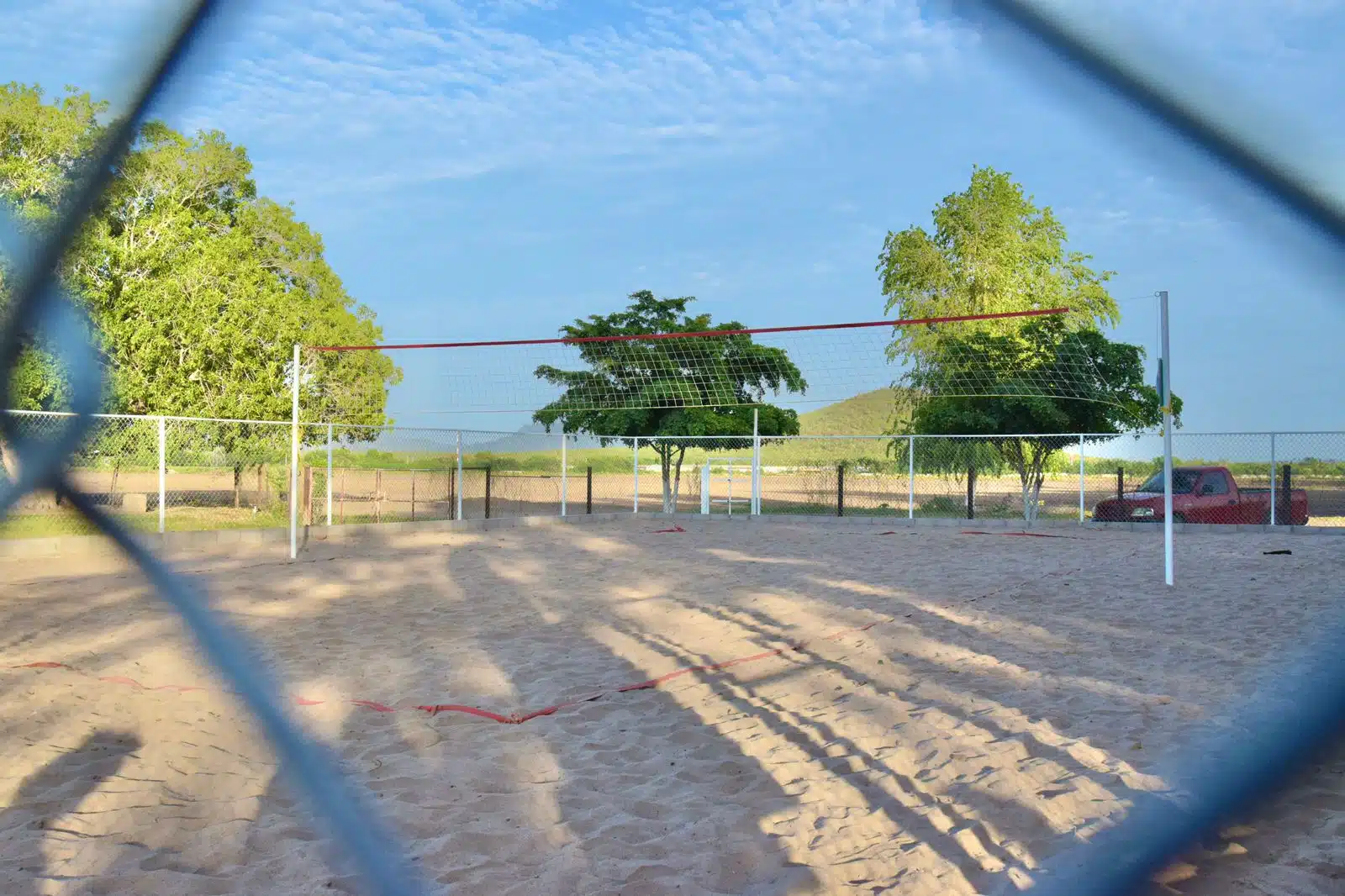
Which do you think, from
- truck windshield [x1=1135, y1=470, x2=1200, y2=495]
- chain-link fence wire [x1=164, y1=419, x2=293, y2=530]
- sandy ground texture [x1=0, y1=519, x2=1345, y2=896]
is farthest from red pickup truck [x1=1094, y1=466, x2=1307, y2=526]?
chain-link fence wire [x1=164, y1=419, x2=293, y2=530]

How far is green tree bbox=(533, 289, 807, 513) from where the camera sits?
19078mm

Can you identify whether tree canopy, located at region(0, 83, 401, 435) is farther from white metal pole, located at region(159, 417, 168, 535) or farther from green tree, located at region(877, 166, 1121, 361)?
green tree, located at region(877, 166, 1121, 361)

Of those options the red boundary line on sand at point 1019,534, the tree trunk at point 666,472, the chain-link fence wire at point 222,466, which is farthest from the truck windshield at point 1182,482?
the chain-link fence wire at point 222,466

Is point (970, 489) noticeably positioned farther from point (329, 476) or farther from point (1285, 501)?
point (329, 476)

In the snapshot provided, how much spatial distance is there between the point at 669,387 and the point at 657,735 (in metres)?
15.4

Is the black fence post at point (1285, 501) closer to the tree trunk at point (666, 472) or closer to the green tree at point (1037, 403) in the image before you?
the green tree at point (1037, 403)

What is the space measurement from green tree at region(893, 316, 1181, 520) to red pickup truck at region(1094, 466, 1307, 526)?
194cm

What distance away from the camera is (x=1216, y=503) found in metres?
15.0

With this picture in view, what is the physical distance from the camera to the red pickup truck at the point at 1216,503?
14945 millimetres

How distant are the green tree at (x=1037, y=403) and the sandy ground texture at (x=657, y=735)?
10.1 m

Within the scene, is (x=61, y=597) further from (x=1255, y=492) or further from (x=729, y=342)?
(x=1255, y=492)

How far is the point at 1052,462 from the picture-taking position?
19.8m

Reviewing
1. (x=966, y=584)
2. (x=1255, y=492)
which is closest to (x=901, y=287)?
(x=1255, y=492)

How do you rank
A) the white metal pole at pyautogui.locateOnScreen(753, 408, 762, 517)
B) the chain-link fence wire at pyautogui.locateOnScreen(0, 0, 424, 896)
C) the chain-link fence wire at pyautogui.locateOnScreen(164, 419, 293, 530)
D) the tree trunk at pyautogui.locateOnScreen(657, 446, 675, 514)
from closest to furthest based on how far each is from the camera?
1. the chain-link fence wire at pyautogui.locateOnScreen(0, 0, 424, 896)
2. the chain-link fence wire at pyautogui.locateOnScreen(164, 419, 293, 530)
3. the white metal pole at pyautogui.locateOnScreen(753, 408, 762, 517)
4. the tree trunk at pyautogui.locateOnScreen(657, 446, 675, 514)
